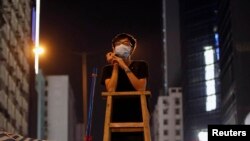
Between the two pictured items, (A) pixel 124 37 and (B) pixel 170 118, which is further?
(B) pixel 170 118

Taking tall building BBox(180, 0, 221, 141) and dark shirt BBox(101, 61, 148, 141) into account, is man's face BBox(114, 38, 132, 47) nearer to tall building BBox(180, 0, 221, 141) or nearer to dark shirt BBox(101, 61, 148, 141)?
dark shirt BBox(101, 61, 148, 141)

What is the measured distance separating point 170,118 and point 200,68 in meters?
18.7

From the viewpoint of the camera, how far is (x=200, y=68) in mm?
180250

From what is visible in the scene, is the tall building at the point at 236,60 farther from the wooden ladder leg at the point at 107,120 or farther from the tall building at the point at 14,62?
the wooden ladder leg at the point at 107,120

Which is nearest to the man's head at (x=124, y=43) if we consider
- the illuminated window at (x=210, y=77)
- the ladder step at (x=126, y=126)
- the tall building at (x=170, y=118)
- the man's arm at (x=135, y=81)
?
the man's arm at (x=135, y=81)

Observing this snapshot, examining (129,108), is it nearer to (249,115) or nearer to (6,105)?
(6,105)

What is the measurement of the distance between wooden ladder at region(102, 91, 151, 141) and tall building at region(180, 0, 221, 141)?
158 metres

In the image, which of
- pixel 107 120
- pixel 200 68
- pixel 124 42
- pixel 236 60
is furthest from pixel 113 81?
pixel 200 68

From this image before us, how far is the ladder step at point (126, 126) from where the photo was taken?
5660 mm

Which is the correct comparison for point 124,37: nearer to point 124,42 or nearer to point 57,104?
point 124,42

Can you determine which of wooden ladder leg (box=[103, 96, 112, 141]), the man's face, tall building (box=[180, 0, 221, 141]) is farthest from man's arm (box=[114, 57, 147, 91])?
tall building (box=[180, 0, 221, 141])

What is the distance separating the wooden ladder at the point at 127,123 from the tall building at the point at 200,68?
158 meters

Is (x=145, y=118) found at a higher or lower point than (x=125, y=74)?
lower

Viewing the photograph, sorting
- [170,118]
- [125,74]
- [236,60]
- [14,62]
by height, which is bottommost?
[125,74]
